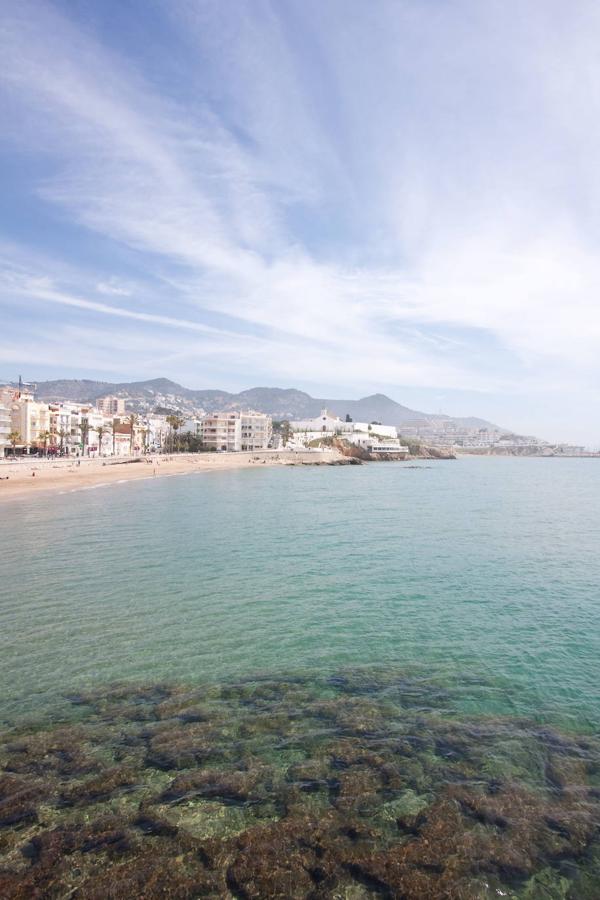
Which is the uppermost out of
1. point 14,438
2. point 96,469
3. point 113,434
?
point 113,434

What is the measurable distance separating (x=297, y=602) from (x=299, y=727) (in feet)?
28.9

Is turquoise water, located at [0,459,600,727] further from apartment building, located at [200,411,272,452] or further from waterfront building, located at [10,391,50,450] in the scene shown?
apartment building, located at [200,411,272,452]

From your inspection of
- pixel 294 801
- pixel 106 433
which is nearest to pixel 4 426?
pixel 106 433

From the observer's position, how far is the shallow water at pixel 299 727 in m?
7.49

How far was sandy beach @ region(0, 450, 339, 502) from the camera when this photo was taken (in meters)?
60.9

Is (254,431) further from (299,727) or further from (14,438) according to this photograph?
(299,727)

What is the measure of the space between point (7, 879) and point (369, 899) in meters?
4.76

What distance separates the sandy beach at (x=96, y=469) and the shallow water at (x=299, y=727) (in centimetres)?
3799

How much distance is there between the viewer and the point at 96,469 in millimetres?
83875

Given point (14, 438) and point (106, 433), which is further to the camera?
point (106, 433)

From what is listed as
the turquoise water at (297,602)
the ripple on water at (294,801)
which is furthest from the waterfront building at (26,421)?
the ripple on water at (294,801)

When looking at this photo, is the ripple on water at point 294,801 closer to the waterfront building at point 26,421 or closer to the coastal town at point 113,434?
the coastal town at point 113,434

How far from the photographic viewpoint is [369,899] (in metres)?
6.81

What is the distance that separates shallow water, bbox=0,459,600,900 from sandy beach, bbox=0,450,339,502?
38.0 metres
